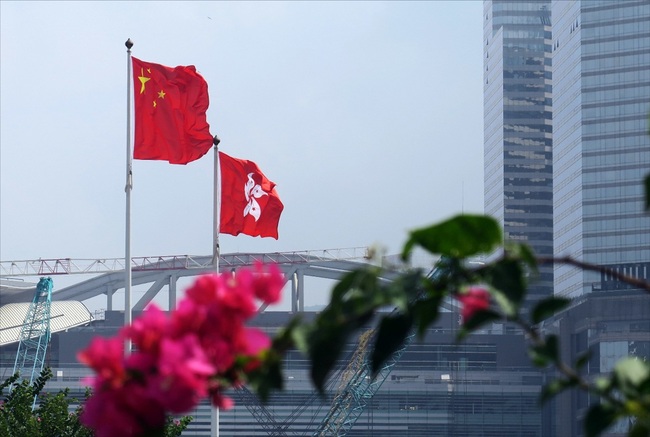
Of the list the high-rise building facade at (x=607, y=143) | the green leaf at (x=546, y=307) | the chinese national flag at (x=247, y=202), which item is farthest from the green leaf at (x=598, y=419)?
the high-rise building facade at (x=607, y=143)

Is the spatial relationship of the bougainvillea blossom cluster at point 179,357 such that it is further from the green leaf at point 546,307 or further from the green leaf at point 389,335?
the green leaf at point 546,307

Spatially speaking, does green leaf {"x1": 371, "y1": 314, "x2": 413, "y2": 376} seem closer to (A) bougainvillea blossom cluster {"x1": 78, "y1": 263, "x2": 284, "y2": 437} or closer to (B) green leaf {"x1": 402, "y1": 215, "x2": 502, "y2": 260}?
(B) green leaf {"x1": 402, "y1": 215, "x2": 502, "y2": 260}

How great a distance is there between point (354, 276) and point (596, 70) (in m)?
170

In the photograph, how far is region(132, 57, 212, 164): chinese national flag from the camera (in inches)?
1448

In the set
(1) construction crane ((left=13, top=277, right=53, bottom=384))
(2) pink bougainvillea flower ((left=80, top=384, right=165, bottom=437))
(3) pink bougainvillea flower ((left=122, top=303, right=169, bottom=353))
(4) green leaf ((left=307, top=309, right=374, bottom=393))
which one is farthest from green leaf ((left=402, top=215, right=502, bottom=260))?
(1) construction crane ((left=13, top=277, right=53, bottom=384))

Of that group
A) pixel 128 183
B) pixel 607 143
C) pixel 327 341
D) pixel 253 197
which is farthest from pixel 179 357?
pixel 607 143

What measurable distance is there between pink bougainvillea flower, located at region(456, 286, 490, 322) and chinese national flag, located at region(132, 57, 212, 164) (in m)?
33.1

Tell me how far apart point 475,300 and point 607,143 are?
167063mm

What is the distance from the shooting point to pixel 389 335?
3.87 meters

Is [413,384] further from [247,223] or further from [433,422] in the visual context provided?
[247,223]

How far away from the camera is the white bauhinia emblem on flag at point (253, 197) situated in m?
39.7

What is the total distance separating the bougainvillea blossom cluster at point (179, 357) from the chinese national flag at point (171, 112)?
33.1 m

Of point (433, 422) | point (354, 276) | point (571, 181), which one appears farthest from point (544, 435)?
point (354, 276)

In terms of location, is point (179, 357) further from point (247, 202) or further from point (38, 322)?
point (38, 322)
